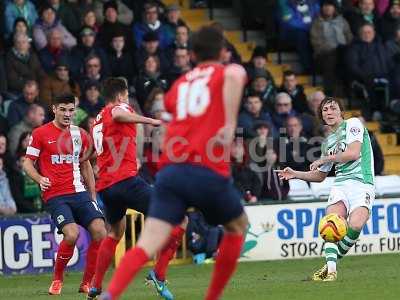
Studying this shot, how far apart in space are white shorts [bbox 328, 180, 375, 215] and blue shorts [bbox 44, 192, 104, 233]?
256cm

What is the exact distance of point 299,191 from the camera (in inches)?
770

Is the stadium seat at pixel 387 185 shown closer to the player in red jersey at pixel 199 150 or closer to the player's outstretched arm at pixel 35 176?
the player's outstretched arm at pixel 35 176

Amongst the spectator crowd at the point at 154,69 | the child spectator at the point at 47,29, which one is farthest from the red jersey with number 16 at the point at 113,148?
the child spectator at the point at 47,29

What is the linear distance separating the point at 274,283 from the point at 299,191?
5.10 metres

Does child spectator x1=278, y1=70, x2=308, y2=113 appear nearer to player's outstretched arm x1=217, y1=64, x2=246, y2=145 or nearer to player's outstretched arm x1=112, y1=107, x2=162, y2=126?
player's outstretched arm x1=112, y1=107, x2=162, y2=126

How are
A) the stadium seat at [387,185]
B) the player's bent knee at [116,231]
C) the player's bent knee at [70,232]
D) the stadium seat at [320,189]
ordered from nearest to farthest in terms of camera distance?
the player's bent knee at [116,231], the player's bent knee at [70,232], the stadium seat at [320,189], the stadium seat at [387,185]

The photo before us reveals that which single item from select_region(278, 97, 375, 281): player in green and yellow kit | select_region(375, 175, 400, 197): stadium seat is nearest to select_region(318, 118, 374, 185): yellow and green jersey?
select_region(278, 97, 375, 281): player in green and yellow kit

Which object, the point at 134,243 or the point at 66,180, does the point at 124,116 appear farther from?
the point at 134,243

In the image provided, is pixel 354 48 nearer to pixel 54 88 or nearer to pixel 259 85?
pixel 259 85

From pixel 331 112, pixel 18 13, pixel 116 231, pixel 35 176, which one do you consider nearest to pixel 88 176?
pixel 35 176

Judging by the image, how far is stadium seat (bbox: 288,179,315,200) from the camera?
19.4 m

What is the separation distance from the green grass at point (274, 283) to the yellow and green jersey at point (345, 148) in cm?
113

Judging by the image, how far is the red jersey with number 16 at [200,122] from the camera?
32.2ft

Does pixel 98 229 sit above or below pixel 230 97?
below
